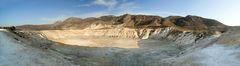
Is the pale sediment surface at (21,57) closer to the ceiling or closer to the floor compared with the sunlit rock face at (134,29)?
closer to the ceiling

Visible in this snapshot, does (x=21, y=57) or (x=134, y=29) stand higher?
(x=21, y=57)

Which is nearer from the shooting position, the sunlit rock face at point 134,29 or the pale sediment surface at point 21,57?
the pale sediment surface at point 21,57

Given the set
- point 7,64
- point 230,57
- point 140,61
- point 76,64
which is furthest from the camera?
point 140,61

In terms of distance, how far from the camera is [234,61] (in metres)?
25.4

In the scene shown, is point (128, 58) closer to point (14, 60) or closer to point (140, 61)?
point (140, 61)

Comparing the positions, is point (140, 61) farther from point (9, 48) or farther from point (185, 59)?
point (9, 48)

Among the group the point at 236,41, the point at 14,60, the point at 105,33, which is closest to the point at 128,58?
the point at 236,41

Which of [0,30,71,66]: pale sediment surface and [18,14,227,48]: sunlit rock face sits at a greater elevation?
[0,30,71,66]: pale sediment surface

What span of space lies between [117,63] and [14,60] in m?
8.82

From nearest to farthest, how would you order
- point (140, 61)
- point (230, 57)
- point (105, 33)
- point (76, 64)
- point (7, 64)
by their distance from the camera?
point (7, 64)
point (230, 57)
point (76, 64)
point (140, 61)
point (105, 33)

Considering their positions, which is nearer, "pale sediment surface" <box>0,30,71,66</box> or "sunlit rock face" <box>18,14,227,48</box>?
"pale sediment surface" <box>0,30,71,66</box>

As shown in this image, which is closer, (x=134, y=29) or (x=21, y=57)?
(x=21, y=57)

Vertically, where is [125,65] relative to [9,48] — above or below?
below

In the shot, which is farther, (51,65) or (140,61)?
(140,61)
